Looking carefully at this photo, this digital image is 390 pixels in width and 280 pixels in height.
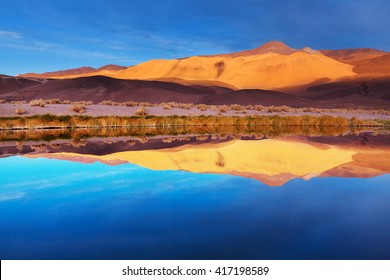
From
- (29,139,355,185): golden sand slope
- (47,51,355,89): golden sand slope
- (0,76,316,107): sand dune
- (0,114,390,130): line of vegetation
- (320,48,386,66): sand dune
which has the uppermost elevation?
(320,48,386,66): sand dune

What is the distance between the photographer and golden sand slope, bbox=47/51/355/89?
106 metres

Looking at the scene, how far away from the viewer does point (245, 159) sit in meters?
14.3

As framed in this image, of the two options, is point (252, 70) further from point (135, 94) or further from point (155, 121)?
point (155, 121)

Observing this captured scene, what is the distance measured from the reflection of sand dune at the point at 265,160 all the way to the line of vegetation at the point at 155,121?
42.8 feet

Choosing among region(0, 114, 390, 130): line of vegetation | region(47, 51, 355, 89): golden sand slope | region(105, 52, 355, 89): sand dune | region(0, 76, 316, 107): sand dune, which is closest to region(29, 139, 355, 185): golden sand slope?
region(0, 114, 390, 130): line of vegetation

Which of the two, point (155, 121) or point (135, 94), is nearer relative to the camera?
point (155, 121)

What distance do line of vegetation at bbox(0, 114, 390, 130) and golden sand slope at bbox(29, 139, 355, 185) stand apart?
13159 mm

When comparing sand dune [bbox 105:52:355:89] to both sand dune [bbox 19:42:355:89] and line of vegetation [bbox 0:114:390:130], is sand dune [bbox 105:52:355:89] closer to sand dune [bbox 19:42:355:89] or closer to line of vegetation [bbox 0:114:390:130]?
sand dune [bbox 19:42:355:89]

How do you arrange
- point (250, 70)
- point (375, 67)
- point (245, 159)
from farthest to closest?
point (250, 70) < point (375, 67) < point (245, 159)

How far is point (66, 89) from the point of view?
268 feet

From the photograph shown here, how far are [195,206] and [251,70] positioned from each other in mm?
108093

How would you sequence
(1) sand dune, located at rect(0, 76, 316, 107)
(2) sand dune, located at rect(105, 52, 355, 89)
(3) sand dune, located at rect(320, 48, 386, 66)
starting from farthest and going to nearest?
1. (3) sand dune, located at rect(320, 48, 386, 66)
2. (2) sand dune, located at rect(105, 52, 355, 89)
3. (1) sand dune, located at rect(0, 76, 316, 107)

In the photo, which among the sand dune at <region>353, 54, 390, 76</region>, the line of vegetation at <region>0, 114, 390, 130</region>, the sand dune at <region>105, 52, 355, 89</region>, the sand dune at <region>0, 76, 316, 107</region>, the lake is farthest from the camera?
the sand dune at <region>105, 52, 355, 89</region>

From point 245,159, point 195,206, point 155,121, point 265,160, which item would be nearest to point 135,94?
point 155,121
